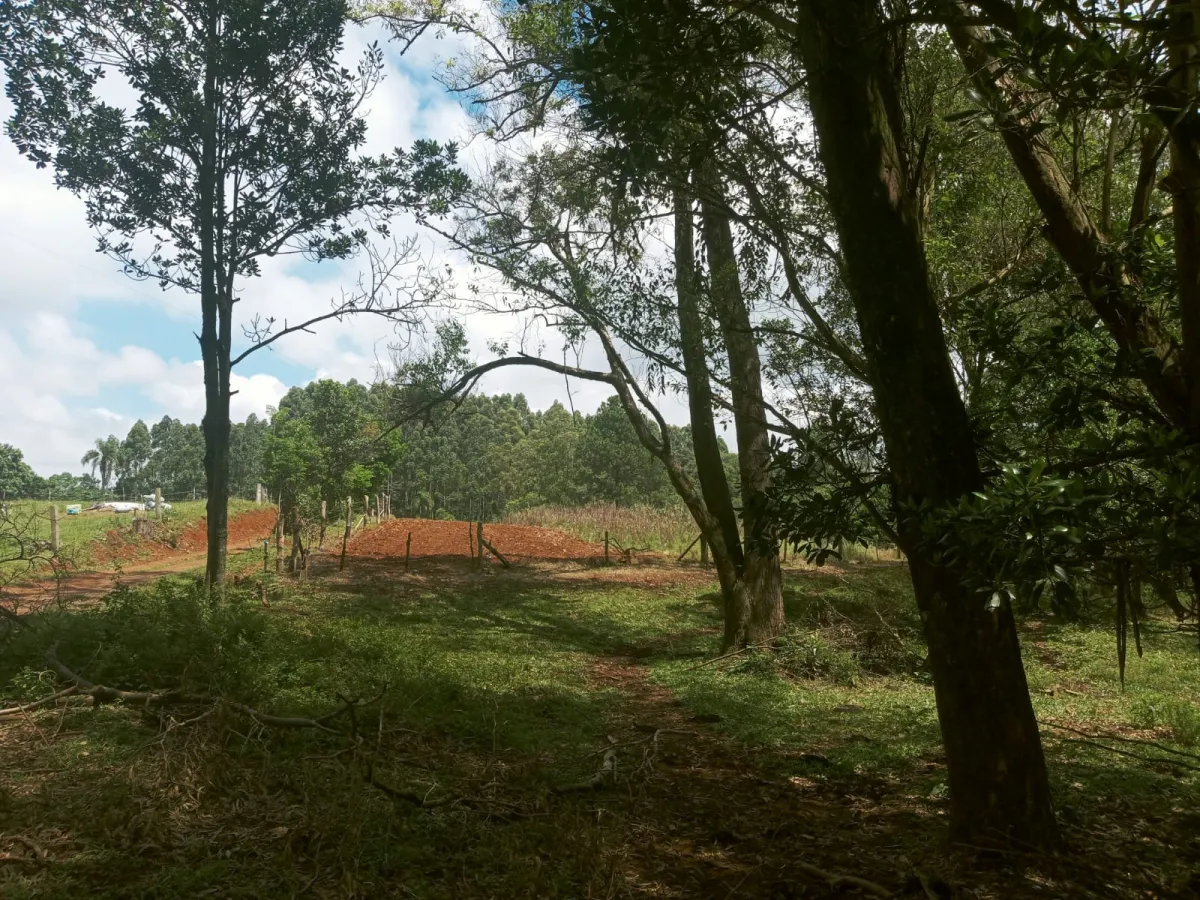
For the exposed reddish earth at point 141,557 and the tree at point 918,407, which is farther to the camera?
the exposed reddish earth at point 141,557

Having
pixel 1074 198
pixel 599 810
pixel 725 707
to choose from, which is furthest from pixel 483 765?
pixel 1074 198

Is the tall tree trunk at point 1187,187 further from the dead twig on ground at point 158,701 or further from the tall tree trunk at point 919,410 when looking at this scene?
the dead twig on ground at point 158,701

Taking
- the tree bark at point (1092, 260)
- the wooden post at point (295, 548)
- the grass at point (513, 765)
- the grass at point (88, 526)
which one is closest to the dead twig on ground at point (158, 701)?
the grass at point (513, 765)

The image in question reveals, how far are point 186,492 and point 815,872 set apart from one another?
63290 millimetres

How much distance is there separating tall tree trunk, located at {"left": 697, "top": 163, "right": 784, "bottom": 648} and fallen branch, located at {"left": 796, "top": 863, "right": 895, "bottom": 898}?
4746 mm

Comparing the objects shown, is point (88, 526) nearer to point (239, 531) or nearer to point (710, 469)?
point (239, 531)

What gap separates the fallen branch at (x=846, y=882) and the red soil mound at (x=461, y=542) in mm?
16844

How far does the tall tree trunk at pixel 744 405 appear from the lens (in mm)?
8484

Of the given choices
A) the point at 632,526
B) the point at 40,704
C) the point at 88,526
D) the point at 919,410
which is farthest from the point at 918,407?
the point at 88,526

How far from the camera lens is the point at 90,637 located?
6285 mm

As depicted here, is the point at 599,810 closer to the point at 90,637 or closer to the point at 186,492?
the point at 90,637

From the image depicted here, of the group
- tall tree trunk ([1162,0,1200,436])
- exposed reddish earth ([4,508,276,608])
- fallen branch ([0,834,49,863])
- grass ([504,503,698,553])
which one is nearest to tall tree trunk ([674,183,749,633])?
tall tree trunk ([1162,0,1200,436])

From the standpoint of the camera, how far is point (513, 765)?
5.08 meters

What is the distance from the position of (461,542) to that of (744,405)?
15246 mm
